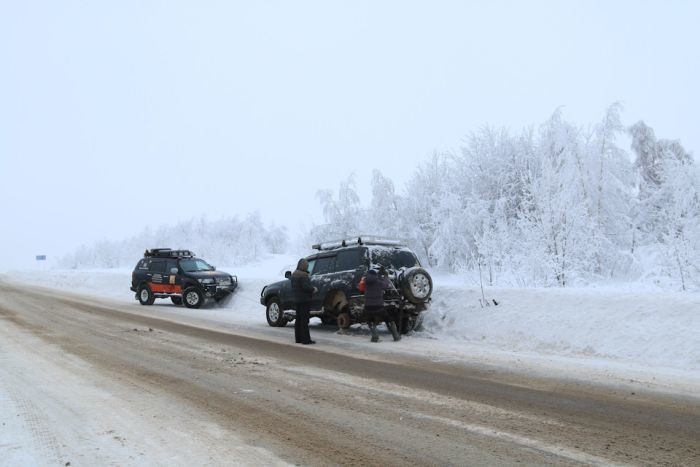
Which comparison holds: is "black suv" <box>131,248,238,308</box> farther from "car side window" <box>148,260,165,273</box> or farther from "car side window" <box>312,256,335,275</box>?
"car side window" <box>312,256,335,275</box>

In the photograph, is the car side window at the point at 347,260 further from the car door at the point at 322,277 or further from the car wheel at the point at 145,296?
the car wheel at the point at 145,296

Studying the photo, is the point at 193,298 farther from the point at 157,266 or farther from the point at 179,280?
the point at 157,266

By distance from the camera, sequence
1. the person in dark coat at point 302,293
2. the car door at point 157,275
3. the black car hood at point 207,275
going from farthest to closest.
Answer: the car door at point 157,275 < the black car hood at point 207,275 < the person in dark coat at point 302,293

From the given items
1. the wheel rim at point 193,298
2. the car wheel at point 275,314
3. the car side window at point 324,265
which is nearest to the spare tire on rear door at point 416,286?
the car side window at point 324,265

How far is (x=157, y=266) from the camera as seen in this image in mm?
23984

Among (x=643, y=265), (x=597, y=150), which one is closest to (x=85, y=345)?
(x=643, y=265)

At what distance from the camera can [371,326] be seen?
41.4 ft

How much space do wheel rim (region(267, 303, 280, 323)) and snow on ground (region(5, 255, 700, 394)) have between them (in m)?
0.79

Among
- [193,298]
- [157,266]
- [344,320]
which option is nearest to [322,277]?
[344,320]

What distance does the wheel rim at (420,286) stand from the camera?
12812 mm

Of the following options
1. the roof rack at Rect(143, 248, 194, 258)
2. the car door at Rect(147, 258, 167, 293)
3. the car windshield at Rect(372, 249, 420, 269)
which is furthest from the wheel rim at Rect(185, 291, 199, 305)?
the car windshield at Rect(372, 249, 420, 269)

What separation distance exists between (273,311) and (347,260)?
128 inches

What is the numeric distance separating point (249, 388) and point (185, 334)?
6.44 m

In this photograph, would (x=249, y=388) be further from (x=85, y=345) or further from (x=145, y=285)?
(x=145, y=285)
